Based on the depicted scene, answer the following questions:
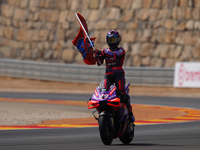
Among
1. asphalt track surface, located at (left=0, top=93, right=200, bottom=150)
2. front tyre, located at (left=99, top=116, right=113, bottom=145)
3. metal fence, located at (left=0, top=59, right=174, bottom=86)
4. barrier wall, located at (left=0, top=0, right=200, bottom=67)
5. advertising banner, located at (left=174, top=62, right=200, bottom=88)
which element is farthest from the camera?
barrier wall, located at (left=0, top=0, right=200, bottom=67)

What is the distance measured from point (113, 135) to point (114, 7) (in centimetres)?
2206

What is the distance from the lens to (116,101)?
761 centimetres

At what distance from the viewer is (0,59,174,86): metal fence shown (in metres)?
24.8

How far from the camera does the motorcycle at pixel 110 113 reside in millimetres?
7410

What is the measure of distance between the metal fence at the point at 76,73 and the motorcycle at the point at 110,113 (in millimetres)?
16725

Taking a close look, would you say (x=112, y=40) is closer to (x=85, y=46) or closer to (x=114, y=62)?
(x=114, y=62)

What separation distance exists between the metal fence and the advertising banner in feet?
3.17

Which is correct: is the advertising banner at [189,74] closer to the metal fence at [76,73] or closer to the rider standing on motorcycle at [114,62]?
the metal fence at [76,73]

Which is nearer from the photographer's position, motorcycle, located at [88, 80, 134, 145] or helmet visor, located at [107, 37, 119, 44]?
motorcycle, located at [88, 80, 134, 145]

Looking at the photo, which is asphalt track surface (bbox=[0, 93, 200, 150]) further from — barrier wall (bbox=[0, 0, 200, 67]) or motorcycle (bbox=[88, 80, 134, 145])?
barrier wall (bbox=[0, 0, 200, 67])

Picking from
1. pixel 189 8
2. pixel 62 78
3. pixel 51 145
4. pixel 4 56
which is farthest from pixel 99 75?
pixel 51 145

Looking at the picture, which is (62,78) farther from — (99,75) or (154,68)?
(154,68)

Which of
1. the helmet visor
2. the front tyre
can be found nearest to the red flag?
the helmet visor

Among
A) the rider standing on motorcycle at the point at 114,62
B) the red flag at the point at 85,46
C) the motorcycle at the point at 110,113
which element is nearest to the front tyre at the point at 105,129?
the motorcycle at the point at 110,113
